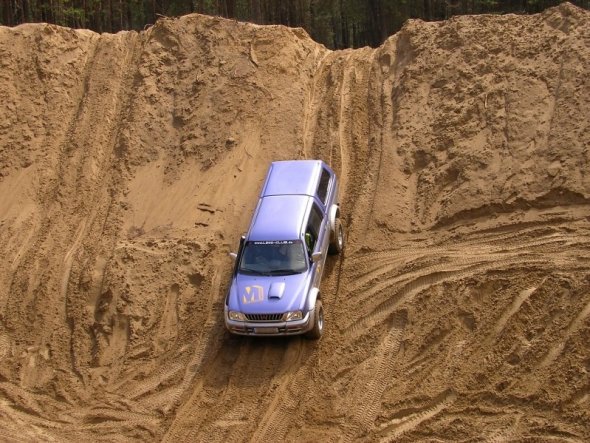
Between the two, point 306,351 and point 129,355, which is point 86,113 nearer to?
point 129,355

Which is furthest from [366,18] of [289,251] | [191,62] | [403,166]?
[289,251]

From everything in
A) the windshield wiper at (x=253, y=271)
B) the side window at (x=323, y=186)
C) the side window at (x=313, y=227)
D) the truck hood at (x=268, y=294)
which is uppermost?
the side window at (x=323, y=186)

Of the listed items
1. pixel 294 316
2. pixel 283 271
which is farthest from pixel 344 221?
pixel 294 316

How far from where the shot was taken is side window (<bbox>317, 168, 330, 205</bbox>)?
15.4m

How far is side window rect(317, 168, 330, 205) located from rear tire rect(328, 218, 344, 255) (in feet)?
1.71

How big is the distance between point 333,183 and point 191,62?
598cm

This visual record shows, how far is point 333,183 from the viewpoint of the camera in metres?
16.3

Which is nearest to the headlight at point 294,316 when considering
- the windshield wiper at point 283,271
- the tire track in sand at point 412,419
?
the windshield wiper at point 283,271

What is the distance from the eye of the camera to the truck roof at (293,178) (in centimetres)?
1521

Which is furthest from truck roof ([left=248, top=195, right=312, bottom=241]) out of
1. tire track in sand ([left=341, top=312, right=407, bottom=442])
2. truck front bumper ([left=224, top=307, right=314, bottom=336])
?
tire track in sand ([left=341, top=312, right=407, bottom=442])

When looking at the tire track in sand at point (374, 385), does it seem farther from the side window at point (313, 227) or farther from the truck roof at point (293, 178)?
the truck roof at point (293, 178)

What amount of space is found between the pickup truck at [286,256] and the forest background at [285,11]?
17609 mm

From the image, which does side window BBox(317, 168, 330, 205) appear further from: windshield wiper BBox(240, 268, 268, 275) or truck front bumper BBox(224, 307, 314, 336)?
truck front bumper BBox(224, 307, 314, 336)

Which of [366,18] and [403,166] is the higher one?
[366,18]
